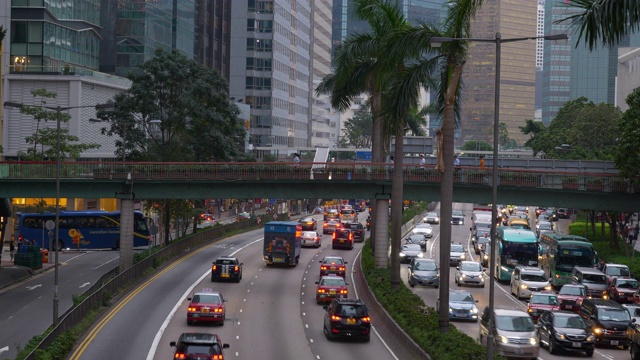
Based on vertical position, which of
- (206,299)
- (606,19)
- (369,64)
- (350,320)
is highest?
(369,64)

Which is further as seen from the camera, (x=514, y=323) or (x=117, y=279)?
(x=117, y=279)

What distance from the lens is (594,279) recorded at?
2121 inches

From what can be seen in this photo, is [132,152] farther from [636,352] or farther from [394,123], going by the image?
[636,352]

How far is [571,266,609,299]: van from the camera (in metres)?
53.0

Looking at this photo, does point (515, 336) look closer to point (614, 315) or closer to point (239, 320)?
point (614, 315)

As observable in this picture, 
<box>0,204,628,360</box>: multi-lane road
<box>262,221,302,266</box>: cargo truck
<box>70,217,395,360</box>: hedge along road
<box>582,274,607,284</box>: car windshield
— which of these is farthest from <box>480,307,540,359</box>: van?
<box>262,221,302,266</box>: cargo truck

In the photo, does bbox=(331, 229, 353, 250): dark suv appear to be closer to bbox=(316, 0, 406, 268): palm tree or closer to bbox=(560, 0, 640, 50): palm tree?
bbox=(316, 0, 406, 268): palm tree

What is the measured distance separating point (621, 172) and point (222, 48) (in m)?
98.7

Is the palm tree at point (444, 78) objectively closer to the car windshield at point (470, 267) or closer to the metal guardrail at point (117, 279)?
the metal guardrail at point (117, 279)

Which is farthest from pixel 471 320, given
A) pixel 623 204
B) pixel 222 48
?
pixel 222 48

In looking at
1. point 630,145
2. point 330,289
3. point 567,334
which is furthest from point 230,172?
point 567,334

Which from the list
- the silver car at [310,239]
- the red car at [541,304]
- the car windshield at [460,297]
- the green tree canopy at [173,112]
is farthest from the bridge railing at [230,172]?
the silver car at [310,239]

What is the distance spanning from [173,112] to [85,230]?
A: 12.6m

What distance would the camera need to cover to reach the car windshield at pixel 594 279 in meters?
53.8
